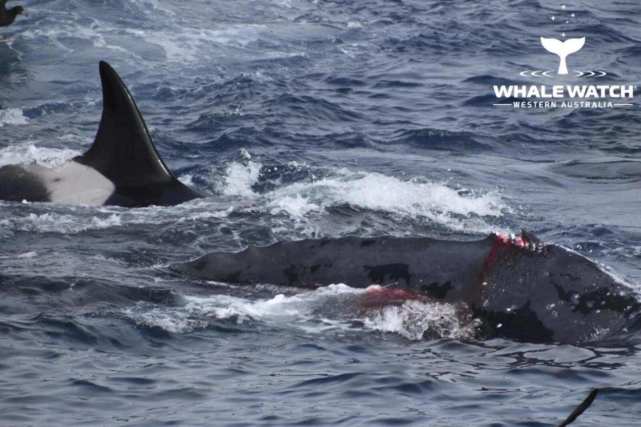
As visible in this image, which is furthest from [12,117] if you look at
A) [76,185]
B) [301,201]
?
[301,201]

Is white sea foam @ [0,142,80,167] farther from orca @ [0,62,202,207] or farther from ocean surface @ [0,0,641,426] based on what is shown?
orca @ [0,62,202,207]

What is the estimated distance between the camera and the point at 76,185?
48.5 ft

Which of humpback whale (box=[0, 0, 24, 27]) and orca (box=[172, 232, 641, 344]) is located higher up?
humpback whale (box=[0, 0, 24, 27])

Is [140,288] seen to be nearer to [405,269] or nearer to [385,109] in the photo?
[405,269]

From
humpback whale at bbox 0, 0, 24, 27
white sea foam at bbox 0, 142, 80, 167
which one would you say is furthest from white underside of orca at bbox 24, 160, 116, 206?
humpback whale at bbox 0, 0, 24, 27

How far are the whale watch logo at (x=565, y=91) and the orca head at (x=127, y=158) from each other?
1072cm

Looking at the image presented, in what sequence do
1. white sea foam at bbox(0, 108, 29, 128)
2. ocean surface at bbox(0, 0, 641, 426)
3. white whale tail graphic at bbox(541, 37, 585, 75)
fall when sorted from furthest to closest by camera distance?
1. white whale tail graphic at bbox(541, 37, 585, 75)
2. white sea foam at bbox(0, 108, 29, 128)
3. ocean surface at bbox(0, 0, 641, 426)

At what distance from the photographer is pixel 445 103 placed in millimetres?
24250

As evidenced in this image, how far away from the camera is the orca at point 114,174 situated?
14477 mm

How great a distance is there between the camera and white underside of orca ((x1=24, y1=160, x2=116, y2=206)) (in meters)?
14.6

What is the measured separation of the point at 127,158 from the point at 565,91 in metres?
12.8

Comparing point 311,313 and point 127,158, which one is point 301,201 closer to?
point 127,158

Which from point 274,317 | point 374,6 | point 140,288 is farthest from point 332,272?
point 374,6

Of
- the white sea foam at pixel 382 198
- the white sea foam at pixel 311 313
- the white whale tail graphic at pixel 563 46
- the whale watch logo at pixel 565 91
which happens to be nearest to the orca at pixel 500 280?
the white sea foam at pixel 311 313
